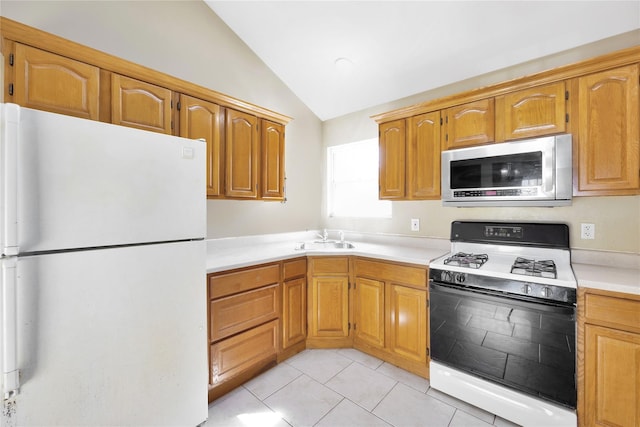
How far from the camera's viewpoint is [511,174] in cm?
194

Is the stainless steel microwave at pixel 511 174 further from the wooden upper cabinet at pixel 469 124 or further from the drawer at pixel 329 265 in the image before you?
the drawer at pixel 329 265

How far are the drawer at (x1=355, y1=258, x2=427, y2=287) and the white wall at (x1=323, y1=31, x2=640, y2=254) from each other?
67 cm

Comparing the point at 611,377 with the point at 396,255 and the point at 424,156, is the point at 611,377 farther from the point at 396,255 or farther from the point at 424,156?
the point at 424,156

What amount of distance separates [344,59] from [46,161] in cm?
242

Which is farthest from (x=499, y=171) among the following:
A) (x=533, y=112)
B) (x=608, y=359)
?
(x=608, y=359)

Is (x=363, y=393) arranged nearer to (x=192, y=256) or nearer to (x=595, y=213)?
(x=192, y=256)

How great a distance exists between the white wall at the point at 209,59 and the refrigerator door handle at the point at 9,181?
4.21 feet

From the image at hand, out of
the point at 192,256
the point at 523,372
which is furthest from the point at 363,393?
the point at 192,256

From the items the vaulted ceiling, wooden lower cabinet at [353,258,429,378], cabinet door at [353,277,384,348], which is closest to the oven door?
wooden lower cabinet at [353,258,429,378]

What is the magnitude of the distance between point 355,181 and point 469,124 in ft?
4.60

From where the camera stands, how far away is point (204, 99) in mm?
2057

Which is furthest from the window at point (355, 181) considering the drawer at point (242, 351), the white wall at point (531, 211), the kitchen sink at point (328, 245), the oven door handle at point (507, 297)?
the drawer at point (242, 351)

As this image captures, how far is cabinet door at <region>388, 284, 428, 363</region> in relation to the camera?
2.04 meters

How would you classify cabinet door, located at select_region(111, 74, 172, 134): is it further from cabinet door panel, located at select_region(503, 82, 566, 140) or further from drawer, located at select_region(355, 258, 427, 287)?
cabinet door panel, located at select_region(503, 82, 566, 140)
